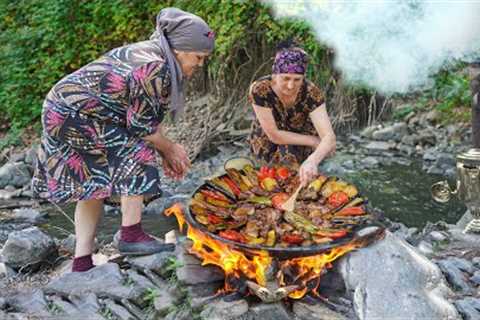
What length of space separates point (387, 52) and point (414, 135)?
4.99 feet

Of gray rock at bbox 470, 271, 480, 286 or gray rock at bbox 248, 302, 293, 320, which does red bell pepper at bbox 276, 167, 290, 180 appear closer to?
gray rock at bbox 248, 302, 293, 320

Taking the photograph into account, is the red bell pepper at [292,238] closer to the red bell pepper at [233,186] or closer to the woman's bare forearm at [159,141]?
the red bell pepper at [233,186]

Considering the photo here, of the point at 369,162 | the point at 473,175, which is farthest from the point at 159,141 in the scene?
the point at 369,162

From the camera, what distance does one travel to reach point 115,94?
3117mm

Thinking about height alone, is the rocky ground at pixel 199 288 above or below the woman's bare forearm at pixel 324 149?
below


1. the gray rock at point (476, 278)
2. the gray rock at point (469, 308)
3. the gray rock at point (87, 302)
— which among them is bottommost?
the gray rock at point (476, 278)

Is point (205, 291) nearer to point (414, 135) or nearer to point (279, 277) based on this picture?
point (279, 277)

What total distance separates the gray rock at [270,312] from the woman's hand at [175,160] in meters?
0.88

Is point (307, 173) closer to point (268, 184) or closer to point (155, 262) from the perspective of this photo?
point (268, 184)

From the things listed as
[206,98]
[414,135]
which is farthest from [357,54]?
[206,98]

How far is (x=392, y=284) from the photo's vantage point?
3139mm

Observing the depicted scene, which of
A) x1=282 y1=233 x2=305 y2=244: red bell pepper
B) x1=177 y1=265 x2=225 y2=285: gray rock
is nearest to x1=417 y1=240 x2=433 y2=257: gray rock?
x1=282 y1=233 x2=305 y2=244: red bell pepper

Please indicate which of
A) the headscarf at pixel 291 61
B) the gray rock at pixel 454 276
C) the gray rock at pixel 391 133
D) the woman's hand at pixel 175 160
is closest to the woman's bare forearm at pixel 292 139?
the headscarf at pixel 291 61

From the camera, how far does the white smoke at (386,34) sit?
22.3ft
